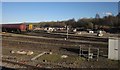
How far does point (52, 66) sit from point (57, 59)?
7.63 feet

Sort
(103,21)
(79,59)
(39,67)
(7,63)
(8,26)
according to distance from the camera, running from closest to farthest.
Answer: (39,67) < (7,63) < (79,59) < (8,26) < (103,21)

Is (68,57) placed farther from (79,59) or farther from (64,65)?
(64,65)

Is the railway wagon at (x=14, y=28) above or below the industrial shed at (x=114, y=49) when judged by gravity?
above

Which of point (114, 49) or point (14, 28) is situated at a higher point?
point (14, 28)

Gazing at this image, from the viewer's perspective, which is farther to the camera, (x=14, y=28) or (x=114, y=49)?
(x=14, y=28)

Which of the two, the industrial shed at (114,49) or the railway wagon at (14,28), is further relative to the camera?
the railway wagon at (14,28)

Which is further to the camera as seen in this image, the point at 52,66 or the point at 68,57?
the point at 68,57

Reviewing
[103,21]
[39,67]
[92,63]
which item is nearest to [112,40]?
[92,63]

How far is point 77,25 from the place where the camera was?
8169 centimetres

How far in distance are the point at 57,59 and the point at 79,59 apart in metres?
1.56

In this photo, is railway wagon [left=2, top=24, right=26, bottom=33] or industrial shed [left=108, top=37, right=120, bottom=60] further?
railway wagon [left=2, top=24, right=26, bottom=33]

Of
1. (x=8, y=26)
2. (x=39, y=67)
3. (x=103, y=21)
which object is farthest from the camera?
(x=103, y=21)

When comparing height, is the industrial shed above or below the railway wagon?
below

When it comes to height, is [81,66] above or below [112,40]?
below
